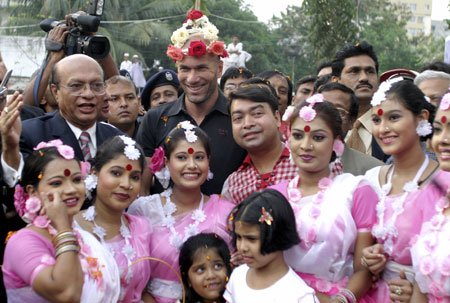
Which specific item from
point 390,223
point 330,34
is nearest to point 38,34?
point 330,34

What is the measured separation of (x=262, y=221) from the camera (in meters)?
3.58

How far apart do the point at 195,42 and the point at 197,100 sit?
1.61 feet

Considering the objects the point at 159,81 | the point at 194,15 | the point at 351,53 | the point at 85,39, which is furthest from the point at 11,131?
the point at 351,53

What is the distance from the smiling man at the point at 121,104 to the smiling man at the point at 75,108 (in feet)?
4.79

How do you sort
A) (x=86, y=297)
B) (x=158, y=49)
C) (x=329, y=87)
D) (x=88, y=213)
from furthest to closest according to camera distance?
(x=158, y=49), (x=329, y=87), (x=88, y=213), (x=86, y=297)

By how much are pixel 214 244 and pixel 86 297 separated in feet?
3.42

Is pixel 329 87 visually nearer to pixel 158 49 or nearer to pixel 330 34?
pixel 330 34

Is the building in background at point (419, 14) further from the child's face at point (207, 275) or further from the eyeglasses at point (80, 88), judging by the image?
the child's face at point (207, 275)

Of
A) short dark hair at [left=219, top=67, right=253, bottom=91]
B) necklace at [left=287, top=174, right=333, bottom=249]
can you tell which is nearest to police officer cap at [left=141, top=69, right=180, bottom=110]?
short dark hair at [left=219, top=67, right=253, bottom=91]

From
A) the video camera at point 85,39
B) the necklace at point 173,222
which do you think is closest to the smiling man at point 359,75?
the necklace at point 173,222

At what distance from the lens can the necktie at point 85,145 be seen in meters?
4.27

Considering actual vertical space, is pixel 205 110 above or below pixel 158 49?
below

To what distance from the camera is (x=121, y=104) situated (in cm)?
583

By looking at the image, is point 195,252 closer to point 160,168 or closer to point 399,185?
point 160,168
